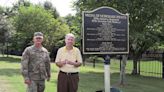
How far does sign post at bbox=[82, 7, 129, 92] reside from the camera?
1007 cm

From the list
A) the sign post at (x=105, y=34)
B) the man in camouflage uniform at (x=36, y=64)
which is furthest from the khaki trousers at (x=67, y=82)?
the sign post at (x=105, y=34)

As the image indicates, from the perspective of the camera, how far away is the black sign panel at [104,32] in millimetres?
10109

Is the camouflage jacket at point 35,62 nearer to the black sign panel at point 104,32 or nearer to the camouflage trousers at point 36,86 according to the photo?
the camouflage trousers at point 36,86

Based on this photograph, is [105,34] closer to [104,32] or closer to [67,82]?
[104,32]

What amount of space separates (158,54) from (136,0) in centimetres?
658

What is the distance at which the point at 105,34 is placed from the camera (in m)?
10.3

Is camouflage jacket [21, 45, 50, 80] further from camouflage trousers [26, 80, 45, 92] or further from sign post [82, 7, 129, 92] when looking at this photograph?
sign post [82, 7, 129, 92]

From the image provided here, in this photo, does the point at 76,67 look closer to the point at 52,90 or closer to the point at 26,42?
the point at 52,90

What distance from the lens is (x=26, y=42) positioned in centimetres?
4638

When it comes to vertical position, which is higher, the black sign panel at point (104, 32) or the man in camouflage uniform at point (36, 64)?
the black sign panel at point (104, 32)

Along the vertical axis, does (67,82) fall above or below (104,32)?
below

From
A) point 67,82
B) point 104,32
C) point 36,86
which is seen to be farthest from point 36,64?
point 104,32

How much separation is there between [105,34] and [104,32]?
0.06 meters

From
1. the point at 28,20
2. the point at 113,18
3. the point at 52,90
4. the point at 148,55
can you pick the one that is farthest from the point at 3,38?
the point at 113,18
